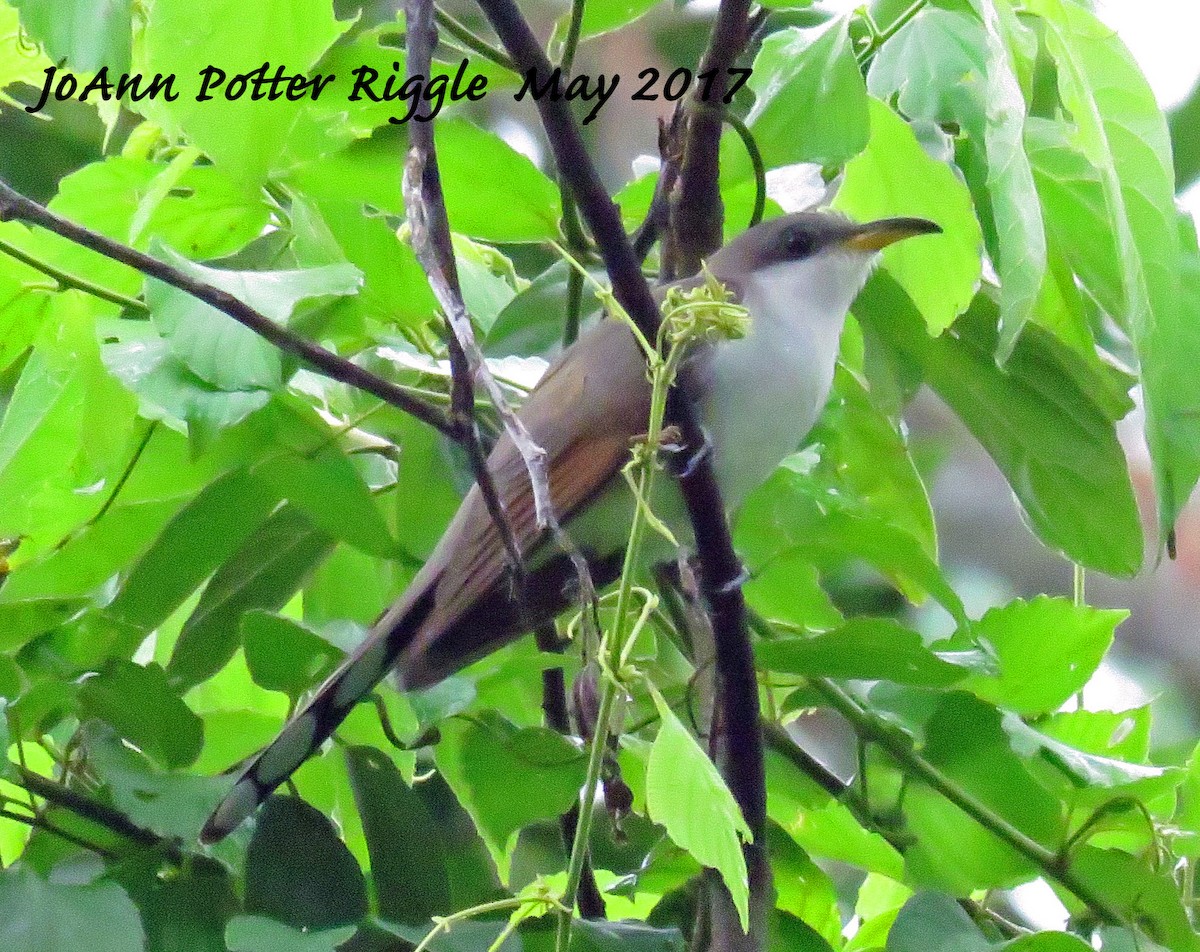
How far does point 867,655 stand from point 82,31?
673 mm

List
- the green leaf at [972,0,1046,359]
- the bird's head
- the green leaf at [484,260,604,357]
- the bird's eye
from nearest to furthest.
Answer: the green leaf at [972,0,1046,359], the green leaf at [484,260,604,357], the bird's head, the bird's eye

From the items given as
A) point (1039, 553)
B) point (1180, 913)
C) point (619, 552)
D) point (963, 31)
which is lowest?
point (1039, 553)

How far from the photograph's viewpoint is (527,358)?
1.37 meters

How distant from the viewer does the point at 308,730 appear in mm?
1215

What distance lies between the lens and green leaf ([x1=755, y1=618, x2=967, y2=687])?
1.08 meters

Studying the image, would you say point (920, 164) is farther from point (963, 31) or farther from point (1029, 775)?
point (1029, 775)

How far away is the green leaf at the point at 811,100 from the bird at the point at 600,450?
0.13 m

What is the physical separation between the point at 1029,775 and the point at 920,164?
501 mm

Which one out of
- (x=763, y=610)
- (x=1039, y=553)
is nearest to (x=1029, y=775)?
(x=763, y=610)

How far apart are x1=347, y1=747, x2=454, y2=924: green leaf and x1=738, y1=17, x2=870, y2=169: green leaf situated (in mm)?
595

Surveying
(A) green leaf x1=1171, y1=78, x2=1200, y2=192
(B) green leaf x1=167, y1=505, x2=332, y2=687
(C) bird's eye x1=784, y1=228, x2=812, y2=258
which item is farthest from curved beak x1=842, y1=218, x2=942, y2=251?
(A) green leaf x1=1171, y1=78, x2=1200, y2=192

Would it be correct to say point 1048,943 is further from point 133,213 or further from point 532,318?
point 133,213

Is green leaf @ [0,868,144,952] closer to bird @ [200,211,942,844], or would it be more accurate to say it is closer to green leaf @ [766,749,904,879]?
bird @ [200,211,942,844]

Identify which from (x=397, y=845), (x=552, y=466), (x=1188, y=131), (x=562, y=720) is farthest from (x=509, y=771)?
(x=1188, y=131)
